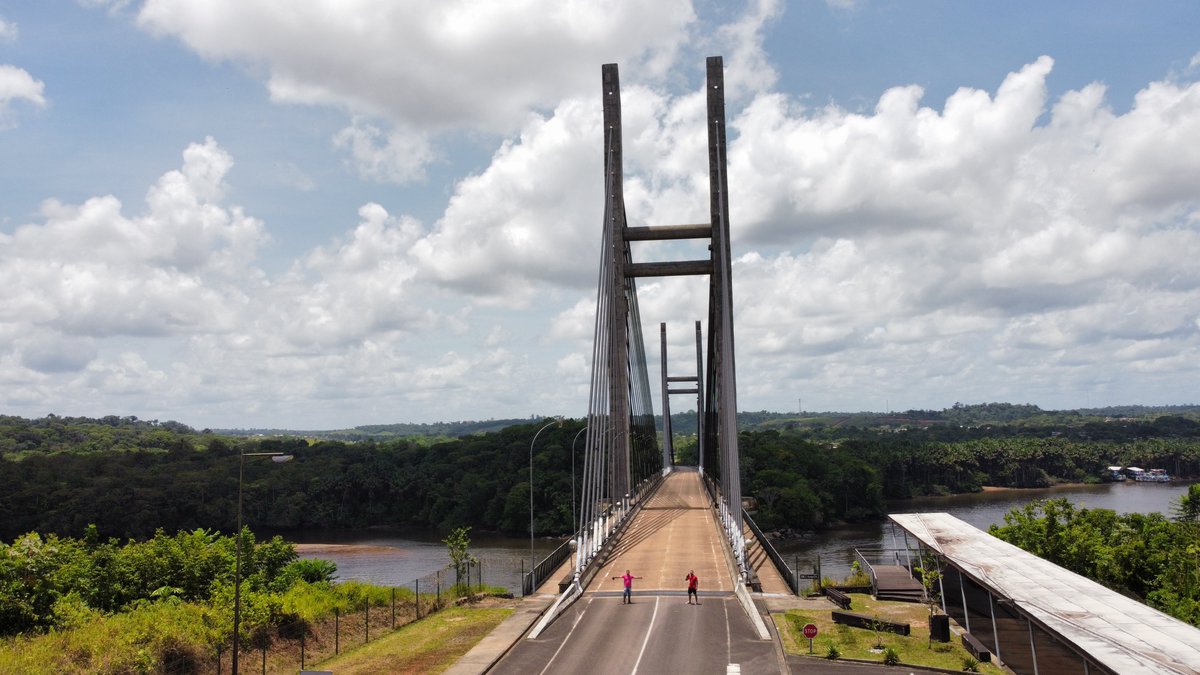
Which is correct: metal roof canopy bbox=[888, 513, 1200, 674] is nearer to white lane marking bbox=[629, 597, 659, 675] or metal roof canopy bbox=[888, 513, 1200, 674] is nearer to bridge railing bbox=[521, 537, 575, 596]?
white lane marking bbox=[629, 597, 659, 675]

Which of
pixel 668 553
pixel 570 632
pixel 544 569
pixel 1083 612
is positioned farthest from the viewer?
pixel 668 553

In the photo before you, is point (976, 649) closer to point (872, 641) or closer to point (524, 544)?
point (872, 641)

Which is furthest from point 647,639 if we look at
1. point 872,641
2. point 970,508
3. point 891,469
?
point 891,469

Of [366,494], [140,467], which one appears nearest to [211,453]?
[140,467]

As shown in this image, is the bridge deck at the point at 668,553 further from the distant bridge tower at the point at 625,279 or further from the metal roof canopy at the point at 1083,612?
the metal roof canopy at the point at 1083,612

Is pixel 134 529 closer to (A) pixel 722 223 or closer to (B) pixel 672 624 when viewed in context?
(A) pixel 722 223

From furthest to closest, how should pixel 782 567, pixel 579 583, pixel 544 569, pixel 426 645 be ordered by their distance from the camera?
pixel 544 569 → pixel 782 567 → pixel 579 583 → pixel 426 645
